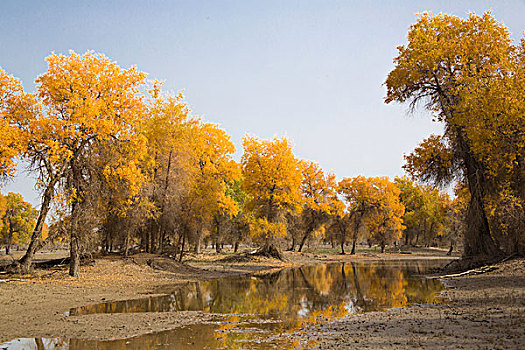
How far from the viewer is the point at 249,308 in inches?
566

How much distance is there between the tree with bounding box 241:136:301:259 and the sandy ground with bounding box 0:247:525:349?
19213 millimetres

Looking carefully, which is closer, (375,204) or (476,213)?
(476,213)

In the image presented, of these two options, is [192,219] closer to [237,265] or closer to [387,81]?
[237,265]

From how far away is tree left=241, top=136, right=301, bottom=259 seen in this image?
125 ft

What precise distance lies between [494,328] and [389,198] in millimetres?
53747

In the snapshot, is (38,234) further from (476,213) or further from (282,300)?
(476,213)

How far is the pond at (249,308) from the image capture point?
908 centimetres

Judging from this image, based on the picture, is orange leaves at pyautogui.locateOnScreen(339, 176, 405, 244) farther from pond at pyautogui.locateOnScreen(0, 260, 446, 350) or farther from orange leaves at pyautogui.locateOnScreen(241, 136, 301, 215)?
pond at pyautogui.locateOnScreen(0, 260, 446, 350)

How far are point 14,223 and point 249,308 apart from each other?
68940mm

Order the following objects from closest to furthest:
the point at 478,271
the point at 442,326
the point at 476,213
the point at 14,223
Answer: the point at 442,326 < the point at 478,271 < the point at 476,213 < the point at 14,223

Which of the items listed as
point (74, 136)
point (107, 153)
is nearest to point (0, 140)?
point (74, 136)

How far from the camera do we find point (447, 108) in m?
23.2

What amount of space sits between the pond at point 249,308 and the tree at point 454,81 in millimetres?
6298

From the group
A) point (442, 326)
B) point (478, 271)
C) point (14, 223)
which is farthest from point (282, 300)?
point (14, 223)
